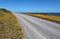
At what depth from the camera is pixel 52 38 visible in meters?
11.6

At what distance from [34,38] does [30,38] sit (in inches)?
10.6

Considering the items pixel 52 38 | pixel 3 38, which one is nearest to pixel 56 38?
pixel 52 38

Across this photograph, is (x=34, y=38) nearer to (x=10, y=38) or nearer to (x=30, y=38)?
(x=30, y=38)

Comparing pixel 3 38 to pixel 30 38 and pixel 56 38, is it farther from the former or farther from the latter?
pixel 56 38

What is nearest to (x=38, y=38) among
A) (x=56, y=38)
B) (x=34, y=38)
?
(x=34, y=38)

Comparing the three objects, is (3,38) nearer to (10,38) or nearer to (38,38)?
(10,38)

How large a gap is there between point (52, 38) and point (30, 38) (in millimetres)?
1357

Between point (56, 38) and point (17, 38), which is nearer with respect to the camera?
point (56, 38)

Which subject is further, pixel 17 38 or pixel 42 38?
pixel 17 38

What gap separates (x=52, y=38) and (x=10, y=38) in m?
2.97

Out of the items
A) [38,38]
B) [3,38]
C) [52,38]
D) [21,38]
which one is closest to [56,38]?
[52,38]

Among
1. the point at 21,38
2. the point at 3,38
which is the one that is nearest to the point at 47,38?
the point at 21,38

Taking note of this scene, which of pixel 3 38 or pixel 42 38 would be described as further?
pixel 3 38

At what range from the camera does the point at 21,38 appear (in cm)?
1265
